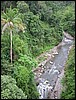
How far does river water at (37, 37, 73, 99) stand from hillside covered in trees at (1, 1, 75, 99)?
2411mm

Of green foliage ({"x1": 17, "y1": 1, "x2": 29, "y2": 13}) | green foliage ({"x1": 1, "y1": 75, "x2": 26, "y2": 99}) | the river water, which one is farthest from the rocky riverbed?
green foliage ({"x1": 17, "y1": 1, "x2": 29, "y2": 13})

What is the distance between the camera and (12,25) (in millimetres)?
31906

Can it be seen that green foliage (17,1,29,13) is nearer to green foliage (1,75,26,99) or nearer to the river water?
the river water

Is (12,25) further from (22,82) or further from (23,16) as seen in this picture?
(23,16)

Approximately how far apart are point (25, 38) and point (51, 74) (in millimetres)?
8715

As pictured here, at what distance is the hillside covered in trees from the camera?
28969 mm

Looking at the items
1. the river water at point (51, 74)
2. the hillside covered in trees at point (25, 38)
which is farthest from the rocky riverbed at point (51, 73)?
the hillside covered in trees at point (25, 38)

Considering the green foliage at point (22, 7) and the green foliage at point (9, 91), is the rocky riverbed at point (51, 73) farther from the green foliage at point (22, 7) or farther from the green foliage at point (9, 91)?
the green foliage at point (22, 7)

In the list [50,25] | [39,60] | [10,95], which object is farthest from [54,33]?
[10,95]

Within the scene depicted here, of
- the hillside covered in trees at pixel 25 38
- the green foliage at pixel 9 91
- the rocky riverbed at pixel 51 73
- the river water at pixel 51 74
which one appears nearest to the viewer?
the green foliage at pixel 9 91

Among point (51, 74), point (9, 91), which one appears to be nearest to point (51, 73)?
point (51, 74)

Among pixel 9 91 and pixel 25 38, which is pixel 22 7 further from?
pixel 9 91

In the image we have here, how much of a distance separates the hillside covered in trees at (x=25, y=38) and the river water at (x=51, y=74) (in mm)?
2411

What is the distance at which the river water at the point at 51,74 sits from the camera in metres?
34.3
